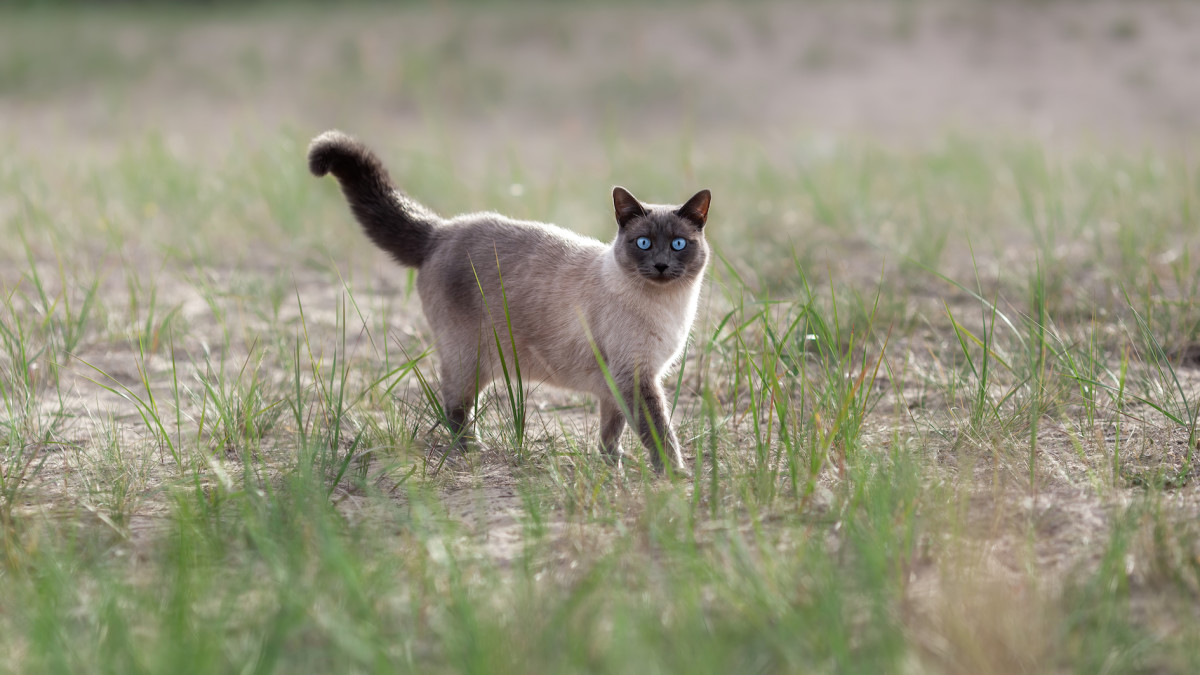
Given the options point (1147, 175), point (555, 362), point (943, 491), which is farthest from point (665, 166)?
point (943, 491)

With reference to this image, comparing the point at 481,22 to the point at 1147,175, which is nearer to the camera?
the point at 1147,175

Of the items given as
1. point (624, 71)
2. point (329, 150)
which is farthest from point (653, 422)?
point (624, 71)

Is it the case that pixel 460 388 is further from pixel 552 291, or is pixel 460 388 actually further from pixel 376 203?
pixel 376 203

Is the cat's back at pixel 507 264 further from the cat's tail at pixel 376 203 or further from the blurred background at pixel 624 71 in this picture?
the blurred background at pixel 624 71

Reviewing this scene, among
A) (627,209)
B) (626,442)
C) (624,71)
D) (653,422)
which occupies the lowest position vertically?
(626,442)

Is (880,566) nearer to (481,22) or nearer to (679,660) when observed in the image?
(679,660)

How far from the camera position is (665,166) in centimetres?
698

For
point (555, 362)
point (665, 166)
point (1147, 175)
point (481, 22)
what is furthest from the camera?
point (481, 22)

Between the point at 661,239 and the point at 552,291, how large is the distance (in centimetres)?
35

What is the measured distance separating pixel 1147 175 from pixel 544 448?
15.3ft

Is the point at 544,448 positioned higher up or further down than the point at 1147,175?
further down

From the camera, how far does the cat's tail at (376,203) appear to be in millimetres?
2996

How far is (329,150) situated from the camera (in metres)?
2.96

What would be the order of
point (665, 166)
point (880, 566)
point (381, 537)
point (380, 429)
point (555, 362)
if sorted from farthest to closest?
point (665, 166), point (555, 362), point (380, 429), point (381, 537), point (880, 566)
